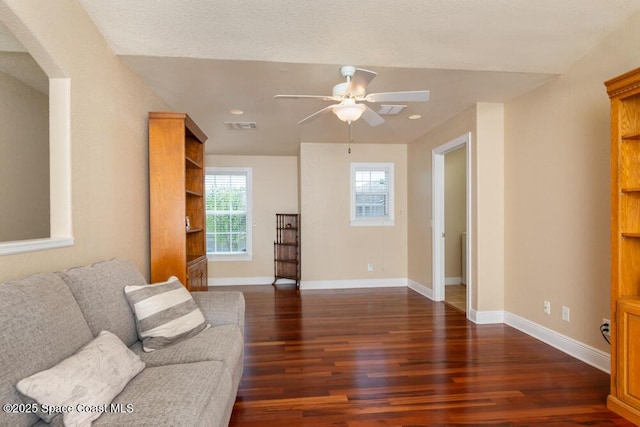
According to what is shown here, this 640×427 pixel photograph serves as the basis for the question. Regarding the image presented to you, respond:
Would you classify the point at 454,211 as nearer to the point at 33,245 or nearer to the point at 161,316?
the point at 161,316

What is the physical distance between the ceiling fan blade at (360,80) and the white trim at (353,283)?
3.91 m

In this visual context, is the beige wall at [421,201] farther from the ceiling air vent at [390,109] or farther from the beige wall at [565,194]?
the beige wall at [565,194]

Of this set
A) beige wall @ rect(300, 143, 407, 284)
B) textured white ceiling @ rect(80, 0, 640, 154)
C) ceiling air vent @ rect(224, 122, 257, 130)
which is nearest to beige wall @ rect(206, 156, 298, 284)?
beige wall @ rect(300, 143, 407, 284)

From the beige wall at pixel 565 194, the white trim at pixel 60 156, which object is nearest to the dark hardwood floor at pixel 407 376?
the beige wall at pixel 565 194

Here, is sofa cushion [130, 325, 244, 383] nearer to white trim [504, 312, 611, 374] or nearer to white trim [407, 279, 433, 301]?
white trim [504, 312, 611, 374]

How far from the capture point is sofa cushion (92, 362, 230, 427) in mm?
1180

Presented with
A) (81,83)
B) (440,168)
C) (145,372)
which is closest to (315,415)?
(145,372)

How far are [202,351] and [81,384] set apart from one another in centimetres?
65

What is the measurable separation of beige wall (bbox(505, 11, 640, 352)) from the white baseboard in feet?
13.2

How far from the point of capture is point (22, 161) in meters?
2.65

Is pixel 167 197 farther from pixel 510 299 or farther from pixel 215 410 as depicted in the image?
pixel 510 299

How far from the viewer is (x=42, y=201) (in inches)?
110

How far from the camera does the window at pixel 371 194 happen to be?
5863mm

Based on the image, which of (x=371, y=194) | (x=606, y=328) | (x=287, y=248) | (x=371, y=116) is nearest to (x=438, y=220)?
(x=371, y=194)
